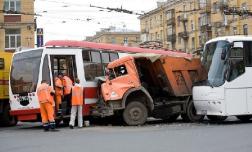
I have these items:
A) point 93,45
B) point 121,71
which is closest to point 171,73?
point 121,71

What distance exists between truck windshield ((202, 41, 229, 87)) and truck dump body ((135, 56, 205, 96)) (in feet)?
1.77

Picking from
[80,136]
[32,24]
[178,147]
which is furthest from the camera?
[32,24]

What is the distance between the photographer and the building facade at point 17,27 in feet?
182

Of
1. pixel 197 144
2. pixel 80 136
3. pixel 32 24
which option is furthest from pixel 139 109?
pixel 32 24

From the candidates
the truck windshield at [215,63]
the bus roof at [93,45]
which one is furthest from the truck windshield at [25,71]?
the truck windshield at [215,63]

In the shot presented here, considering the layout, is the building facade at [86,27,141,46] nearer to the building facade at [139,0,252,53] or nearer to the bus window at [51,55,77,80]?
the building facade at [139,0,252,53]

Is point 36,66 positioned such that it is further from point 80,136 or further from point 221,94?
point 221,94

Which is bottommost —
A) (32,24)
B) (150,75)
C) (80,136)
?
(80,136)

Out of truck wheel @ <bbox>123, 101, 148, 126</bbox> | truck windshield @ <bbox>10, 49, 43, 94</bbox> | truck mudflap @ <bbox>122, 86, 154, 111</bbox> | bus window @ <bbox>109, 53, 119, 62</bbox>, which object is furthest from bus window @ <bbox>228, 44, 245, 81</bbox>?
truck windshield @ <bbox>10, 49, 43, 94</bbox>

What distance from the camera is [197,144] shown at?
12.4 meters

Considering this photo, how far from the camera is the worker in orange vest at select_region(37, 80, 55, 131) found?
17.2 m

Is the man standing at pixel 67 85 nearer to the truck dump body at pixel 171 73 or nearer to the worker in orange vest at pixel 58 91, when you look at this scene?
the worker in orange vest at pixel 58 91

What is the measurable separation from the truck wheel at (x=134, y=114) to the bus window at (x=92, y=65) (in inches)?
73.3

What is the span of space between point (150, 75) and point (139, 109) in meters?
1.67
